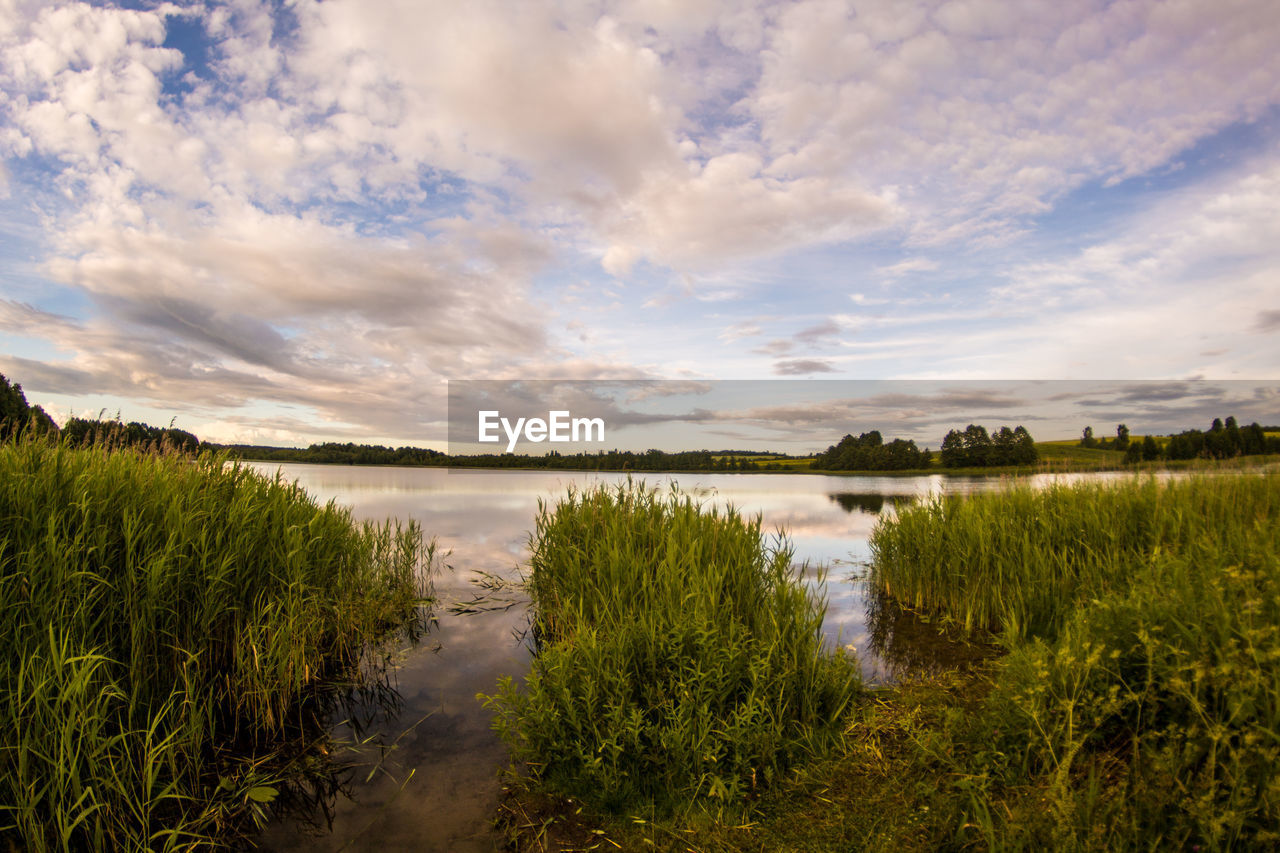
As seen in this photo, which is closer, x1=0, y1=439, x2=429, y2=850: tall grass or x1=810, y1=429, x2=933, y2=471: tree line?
x1=0, y1=439, x2=429, y2=850: tall grass

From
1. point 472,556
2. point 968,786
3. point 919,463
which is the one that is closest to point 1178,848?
point 968,786

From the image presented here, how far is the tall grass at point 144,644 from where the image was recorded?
367cm

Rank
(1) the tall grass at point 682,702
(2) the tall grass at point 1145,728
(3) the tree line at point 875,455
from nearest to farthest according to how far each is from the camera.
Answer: (2) the tall grass at point 1145,728, (1) the tall grass at point 682,702, (3) the tree line at point 875,455

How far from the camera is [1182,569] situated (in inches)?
154

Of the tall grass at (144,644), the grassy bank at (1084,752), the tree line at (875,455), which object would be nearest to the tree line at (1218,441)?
the grassy bank at (1084,752)

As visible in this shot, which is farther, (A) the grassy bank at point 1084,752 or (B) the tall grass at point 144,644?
(B) the tall grass at point 144,644

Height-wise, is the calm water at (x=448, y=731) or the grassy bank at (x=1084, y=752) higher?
the grassy bank at (x=1084, y=752)

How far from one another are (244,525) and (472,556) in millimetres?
8959

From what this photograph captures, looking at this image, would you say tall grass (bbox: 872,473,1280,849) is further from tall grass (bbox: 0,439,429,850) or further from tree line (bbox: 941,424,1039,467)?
tree line (bbox: 941,424,1039,467)

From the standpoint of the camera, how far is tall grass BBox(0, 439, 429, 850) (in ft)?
12.0

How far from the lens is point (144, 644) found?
4.85m

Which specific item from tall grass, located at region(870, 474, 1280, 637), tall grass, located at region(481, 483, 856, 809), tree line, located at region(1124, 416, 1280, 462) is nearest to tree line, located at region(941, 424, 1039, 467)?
tree line, located at region(1124, 416, 1280, 462)

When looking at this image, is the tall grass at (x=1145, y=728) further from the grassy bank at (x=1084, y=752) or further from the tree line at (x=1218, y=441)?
the tree line at (x=1218, y=441)

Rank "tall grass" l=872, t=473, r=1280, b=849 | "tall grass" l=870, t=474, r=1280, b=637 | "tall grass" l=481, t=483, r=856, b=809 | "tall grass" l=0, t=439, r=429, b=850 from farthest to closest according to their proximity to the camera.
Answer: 1. "tall grass" l=870, t=474, r=1280, b=637
2. "tall grass" l=481, t=483, r=856, b=809
3. "tall grass" l=0, t=439, r=429, b=850
4. "tall grass" l=872, t=473, r=1280, b=849
